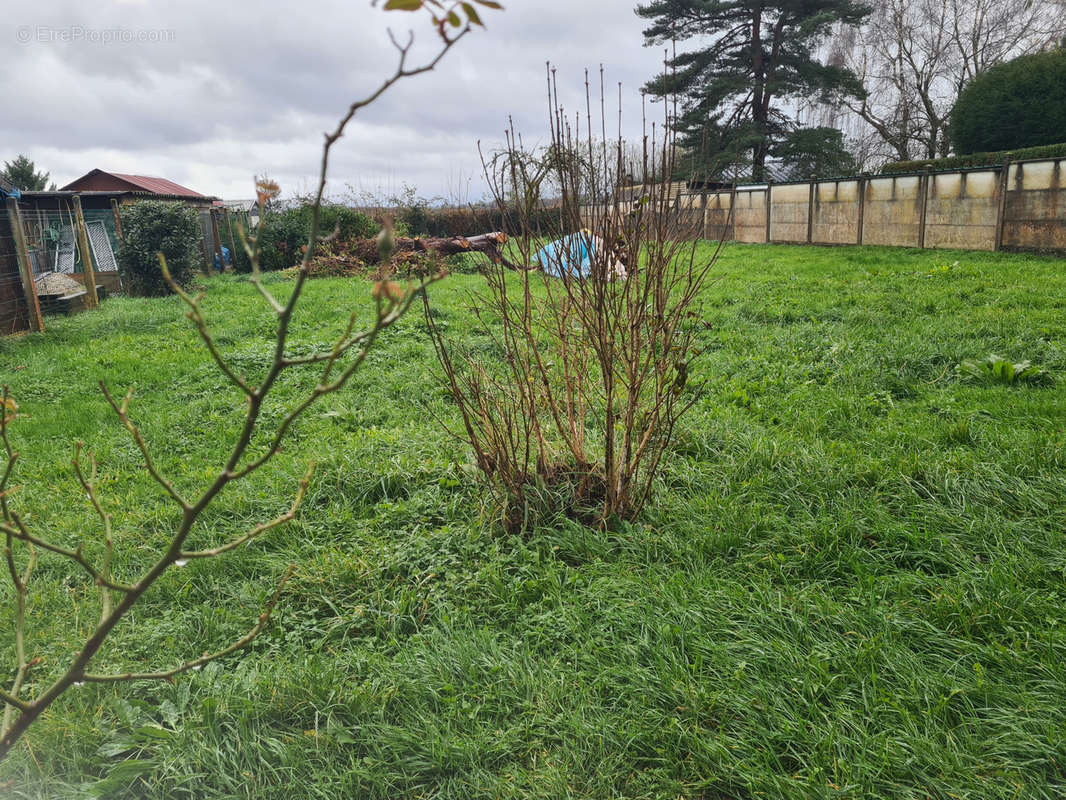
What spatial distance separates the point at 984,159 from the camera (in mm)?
15312

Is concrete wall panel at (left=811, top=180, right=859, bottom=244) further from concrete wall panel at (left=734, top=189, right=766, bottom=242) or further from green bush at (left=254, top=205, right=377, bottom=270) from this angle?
green bush at (left=254, top=205, right=377, bottom=270)

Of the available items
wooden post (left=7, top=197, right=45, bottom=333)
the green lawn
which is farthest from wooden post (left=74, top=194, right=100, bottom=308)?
the green lawn

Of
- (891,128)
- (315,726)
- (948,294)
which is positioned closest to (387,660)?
(315,726)

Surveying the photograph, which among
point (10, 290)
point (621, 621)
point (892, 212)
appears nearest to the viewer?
point (621, 621)

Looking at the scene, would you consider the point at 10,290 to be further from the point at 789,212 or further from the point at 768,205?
A: the point at 768,205

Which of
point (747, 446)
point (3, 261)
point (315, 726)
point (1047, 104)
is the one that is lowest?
point (315, 726)

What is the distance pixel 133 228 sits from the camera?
43.5 ft

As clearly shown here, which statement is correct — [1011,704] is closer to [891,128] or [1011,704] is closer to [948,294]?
[948,294]

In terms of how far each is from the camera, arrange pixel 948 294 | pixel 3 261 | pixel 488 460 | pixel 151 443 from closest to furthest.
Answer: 1. pixel 488 460
2. pixel 151 443
3. pixel 948 294
4. pixel 3 261

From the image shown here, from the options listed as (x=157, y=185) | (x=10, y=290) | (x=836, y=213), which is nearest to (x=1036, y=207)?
(x=836, y=213)

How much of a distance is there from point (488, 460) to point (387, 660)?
114 cm

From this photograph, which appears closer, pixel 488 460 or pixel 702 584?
pixel 702 584

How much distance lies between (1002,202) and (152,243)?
1544 cm

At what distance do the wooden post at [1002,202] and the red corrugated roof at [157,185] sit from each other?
26.3 meters
